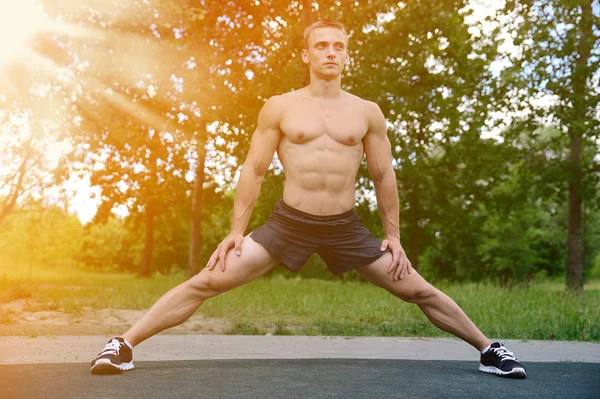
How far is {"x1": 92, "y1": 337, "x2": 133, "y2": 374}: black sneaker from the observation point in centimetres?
413

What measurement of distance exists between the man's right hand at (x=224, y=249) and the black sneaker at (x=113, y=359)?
734mm

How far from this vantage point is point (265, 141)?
452cm

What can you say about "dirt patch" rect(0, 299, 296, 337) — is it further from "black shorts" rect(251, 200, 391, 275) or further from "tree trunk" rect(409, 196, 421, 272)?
"tree trunk" rect(409, 196, 421, 272)

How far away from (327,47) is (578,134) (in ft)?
44.8

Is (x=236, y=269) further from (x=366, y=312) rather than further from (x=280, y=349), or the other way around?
(x=366, y=312)

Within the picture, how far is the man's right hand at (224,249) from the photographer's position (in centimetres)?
432

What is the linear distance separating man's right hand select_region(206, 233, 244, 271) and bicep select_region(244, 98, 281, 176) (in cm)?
48

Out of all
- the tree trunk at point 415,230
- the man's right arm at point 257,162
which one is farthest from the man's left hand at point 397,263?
the tree trunk at point 415,230

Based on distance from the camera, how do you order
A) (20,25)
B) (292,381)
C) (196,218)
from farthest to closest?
1. (196,218)
2. (20,25)
3. (292,381)

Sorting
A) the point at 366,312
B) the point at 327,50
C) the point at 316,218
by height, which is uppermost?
the point at 327,50

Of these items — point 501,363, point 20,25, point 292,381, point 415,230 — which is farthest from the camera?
point 415,230

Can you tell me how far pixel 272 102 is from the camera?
14.9 ft

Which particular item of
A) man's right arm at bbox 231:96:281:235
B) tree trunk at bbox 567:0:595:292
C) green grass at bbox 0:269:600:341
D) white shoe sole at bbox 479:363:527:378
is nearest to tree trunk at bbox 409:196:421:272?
tree trunk at bbox 567:0:595:292

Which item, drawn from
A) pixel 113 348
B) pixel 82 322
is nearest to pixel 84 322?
pixel 82 322
